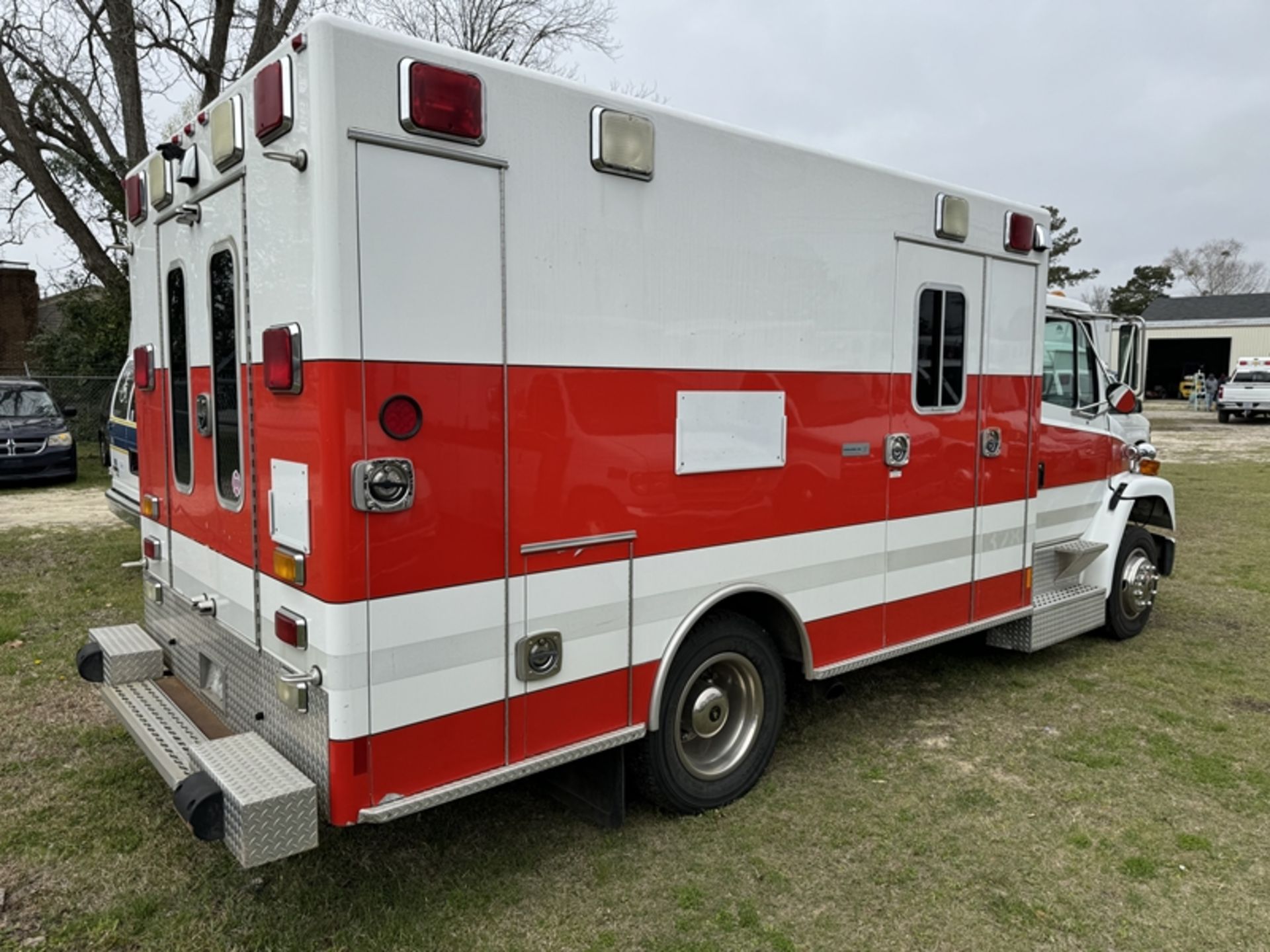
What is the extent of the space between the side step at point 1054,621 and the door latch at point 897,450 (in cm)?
158

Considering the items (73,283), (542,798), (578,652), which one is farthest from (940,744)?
(73,283)

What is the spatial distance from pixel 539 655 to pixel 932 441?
240 cm

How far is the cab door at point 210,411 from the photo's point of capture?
10.5ft

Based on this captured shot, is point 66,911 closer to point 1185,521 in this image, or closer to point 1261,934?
point 1261,934

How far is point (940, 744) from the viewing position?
4.67 meters

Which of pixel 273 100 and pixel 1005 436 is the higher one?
pixel 273 100

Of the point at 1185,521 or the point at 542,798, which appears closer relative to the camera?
the point at 542,798

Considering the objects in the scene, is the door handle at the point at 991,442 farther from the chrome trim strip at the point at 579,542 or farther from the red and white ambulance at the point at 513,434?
the chrome trim strip at the point at 579,542

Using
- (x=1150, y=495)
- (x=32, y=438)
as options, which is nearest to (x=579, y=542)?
(x=1150, y=495)

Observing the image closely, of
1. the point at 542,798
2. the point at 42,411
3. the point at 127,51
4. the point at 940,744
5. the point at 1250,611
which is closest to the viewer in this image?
the point at 542,798

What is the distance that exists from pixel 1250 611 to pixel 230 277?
7472 millimetres

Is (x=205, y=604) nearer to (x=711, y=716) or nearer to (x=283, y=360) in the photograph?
(x=283, y=360)

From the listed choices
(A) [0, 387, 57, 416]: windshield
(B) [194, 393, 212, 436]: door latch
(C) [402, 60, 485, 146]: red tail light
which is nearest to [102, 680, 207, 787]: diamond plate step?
(B) [194, 393, 212, 436]: door latch

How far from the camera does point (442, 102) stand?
2.80m
